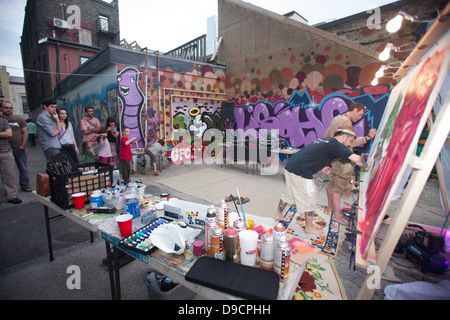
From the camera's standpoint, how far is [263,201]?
4.73 meters

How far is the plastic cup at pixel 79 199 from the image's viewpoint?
6.93ft

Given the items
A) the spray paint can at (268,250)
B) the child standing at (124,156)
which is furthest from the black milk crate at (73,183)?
the child standing at (124,156)

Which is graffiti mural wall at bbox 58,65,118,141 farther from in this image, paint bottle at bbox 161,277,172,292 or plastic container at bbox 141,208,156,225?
paint bottle at bbox 161,277,172,292

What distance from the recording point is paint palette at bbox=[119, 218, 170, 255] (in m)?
1.47

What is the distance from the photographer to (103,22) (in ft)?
59.3

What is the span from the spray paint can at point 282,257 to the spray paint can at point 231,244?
261mm

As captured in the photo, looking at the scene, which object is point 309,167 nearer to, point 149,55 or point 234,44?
point 149,55

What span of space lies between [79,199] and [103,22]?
73.0 feet

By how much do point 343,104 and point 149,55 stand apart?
7.08 meters

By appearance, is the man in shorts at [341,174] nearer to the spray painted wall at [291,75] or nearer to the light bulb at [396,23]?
the light bulb at [396,23]
